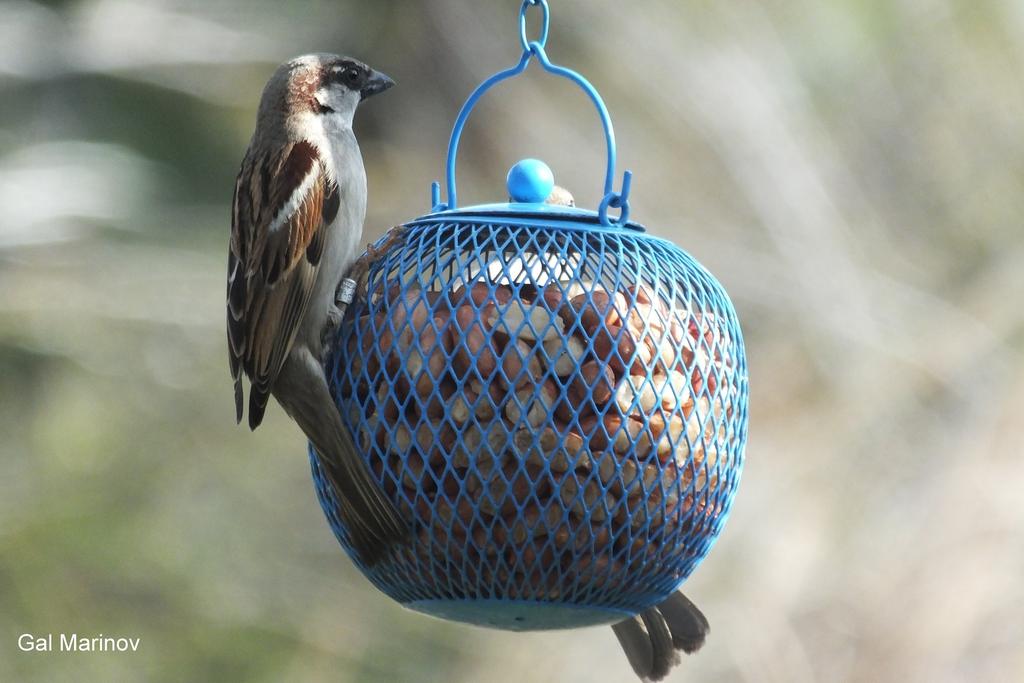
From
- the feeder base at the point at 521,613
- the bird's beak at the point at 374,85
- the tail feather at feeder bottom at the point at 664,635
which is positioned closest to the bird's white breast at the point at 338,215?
the bird's beak at the point at 374,85

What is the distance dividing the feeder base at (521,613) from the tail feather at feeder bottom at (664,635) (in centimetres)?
39

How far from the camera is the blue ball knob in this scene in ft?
12.5

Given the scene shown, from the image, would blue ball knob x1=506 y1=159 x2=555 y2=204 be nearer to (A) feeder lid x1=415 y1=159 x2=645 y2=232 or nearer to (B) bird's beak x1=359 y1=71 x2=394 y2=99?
(A) feeder lid x1=415 y1=159 x2=645 y2=232

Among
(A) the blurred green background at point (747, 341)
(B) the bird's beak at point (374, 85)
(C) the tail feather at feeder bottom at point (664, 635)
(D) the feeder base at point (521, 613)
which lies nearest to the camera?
(D) the feeder base at point (521, 613)

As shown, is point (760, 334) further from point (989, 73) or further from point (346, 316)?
point (346, 316)

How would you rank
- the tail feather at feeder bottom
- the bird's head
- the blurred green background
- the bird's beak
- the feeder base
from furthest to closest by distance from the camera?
the blurred green background → the bird's beak → the bird's head → the tail feather at feeder bottom → the feeder base

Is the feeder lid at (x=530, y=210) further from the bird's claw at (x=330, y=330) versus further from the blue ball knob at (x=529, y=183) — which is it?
the bird's claw at (x=330, y=330)

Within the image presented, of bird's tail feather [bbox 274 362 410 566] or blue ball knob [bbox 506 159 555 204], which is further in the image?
blue ball knob [bbox 506 159 555 204]

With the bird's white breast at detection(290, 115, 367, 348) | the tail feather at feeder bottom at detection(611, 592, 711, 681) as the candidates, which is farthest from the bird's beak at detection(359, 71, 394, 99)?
the tail feather at feeder bottom at detection(611, 592, 711, 681)

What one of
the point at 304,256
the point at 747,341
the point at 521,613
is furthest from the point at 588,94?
the point at 747,341

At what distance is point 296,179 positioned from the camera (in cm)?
406

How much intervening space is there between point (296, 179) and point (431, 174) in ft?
20.5

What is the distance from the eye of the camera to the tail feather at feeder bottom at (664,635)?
13.5 feet

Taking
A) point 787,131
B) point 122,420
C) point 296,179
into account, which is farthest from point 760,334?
point 296,179
